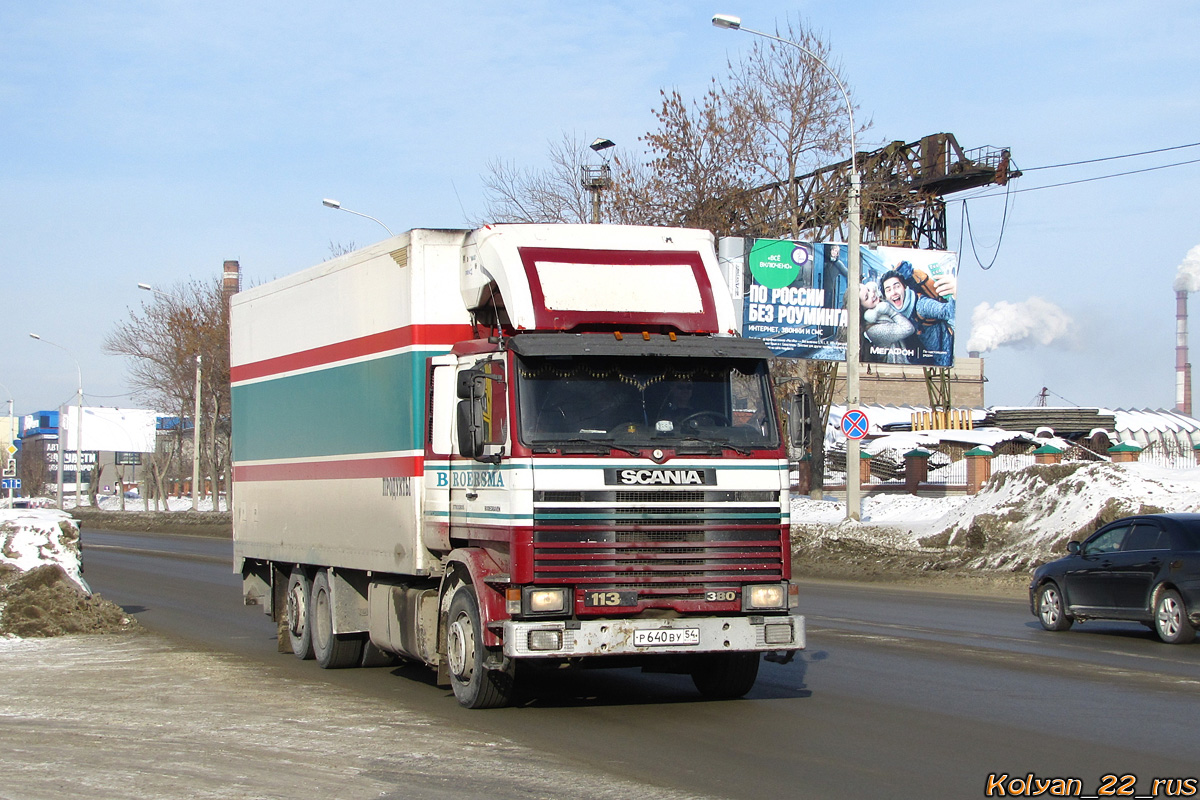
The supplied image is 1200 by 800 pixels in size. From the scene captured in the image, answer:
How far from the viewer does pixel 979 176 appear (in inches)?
2333

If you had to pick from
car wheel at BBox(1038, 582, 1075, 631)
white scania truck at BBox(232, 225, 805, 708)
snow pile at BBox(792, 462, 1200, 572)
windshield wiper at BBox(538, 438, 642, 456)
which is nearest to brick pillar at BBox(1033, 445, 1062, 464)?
snow pile at BBox(792, 462, 1200, 572)

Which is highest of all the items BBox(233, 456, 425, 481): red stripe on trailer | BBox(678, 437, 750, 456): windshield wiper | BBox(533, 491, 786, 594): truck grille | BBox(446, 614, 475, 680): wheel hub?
BBox(678, 437, 750, 456): windshield wiper

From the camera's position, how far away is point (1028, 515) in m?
27.5

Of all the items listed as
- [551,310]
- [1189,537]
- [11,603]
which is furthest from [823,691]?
[11,603]

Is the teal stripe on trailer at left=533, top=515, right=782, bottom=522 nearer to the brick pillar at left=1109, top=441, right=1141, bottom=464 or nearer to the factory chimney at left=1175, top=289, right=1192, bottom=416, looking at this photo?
the brick pillar at left=1109, top=441, right=1141, bottom=464

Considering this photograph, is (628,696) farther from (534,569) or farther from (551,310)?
(551,310)

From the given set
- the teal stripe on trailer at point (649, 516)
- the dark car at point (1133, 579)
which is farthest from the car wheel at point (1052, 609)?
the teal stripe on trailer at point (649, 516)

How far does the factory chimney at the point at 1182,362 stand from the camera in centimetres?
12081

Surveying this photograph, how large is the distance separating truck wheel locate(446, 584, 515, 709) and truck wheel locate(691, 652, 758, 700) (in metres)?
1.59

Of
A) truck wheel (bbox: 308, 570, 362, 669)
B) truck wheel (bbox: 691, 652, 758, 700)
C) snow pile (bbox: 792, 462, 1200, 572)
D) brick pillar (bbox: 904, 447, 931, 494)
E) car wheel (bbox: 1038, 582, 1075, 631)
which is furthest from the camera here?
brick pillar (bbox: 904, 447, 931, 494)

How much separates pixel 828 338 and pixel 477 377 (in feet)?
101

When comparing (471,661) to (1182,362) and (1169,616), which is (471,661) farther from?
(1182,362)

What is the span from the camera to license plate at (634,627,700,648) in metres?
9.18

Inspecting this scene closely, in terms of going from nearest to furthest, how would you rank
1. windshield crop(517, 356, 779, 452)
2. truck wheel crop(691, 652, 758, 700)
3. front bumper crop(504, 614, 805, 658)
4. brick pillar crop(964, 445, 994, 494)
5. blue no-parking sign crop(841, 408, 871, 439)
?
front bumper crop(504, 614, 805, 658)
windshield crop(517, 356, 779, 452)
truck wheel crop(691, 652, 758, 700)
blue no-parking sign crop(841, 408, 871, 439)
brick pillar crop(964, 445, 994, 494)
